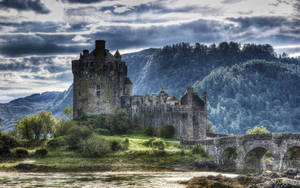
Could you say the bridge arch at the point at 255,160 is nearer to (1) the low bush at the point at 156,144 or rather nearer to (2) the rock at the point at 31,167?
(1) the low bush at the point at 156,144

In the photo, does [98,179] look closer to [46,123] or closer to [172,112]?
[46,123]

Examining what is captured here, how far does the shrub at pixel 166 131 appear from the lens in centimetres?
7362

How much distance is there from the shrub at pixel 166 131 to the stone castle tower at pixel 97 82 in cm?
1196

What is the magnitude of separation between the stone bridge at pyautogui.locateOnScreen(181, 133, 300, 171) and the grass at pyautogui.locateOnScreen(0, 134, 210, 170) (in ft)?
8.97

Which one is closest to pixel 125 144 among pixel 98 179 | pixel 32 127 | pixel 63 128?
pixel 63 128

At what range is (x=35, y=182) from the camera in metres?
44.2

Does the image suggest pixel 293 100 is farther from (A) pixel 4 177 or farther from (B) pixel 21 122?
(A) pixel 4 177

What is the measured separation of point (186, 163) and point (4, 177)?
22.8 m

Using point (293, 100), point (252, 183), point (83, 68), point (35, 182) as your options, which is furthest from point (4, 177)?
point (293, 100)

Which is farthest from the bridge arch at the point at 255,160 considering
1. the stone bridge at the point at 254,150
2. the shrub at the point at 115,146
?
the shrub at the point at 115,146

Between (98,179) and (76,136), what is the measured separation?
19522mm

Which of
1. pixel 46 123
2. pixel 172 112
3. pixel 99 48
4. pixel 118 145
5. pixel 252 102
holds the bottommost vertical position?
pixel 118 145

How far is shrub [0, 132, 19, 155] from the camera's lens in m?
62.1

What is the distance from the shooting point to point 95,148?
200 feet
